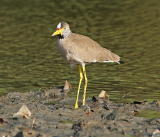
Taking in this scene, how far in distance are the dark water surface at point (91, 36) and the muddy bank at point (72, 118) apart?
92 centimetres

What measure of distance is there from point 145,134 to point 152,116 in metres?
1.36

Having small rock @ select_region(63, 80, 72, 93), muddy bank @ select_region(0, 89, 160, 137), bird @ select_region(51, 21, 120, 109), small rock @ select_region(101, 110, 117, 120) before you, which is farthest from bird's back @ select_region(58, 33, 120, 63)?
small rock @ select_region(101, 110, 117, 120)

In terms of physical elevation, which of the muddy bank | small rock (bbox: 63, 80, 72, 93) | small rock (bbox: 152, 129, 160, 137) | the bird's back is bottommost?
small rock (bbox: 152, 129, 160, 137)

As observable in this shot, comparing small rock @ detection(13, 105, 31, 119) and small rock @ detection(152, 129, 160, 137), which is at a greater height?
small rock @ detection(13, 105, 31, 119)

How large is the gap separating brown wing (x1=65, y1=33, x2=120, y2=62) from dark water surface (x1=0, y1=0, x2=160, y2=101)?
2.88 feet

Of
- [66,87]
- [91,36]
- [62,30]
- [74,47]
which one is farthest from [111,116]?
[91,36]

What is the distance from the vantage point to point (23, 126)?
9609mm

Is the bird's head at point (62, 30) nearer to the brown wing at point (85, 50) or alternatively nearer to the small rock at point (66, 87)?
the brown wing at point (85, 50)

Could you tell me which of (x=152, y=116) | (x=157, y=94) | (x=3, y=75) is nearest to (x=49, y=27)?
(x=3, y=75)

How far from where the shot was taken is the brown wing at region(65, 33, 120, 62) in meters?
11.5

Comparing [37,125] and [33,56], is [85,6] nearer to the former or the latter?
[33,56]

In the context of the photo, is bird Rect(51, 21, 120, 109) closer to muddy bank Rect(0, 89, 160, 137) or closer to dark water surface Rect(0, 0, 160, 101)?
muddy bank Rect(0, 89, 160, 137)

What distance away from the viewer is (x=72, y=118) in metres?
10.3

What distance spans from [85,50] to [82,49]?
76 mm
